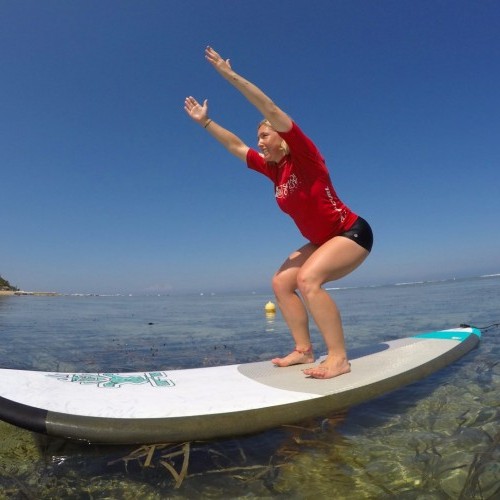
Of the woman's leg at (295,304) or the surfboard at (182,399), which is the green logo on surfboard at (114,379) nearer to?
the surfboard at (182,399)

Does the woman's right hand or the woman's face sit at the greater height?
the woman's right hand

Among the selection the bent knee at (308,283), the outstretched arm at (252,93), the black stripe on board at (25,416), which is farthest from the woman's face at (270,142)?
the black stripe on board at (25,416)

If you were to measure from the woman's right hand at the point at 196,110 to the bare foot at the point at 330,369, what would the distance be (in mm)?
2976

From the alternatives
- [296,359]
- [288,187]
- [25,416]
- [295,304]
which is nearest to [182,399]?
[25,416]

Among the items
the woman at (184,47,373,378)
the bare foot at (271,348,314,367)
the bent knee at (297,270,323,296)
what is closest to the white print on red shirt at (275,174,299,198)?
the woman at (184,47,373,378)

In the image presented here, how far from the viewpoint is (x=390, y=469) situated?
6.70 ft

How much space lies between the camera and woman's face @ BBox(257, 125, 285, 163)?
3.91 meters

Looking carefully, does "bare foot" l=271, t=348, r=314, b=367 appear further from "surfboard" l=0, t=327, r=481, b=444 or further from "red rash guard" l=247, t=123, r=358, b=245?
"red rash guard" l=247, t=123, r=358, b=245

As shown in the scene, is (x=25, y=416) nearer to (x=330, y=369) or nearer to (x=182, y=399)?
(x=182, y=399)

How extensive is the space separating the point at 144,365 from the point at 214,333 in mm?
3629

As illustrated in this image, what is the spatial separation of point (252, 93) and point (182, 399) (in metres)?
2.50

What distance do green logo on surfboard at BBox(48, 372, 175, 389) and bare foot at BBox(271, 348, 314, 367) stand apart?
121 centimetres

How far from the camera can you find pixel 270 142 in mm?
3932

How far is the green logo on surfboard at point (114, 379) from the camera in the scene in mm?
2988
